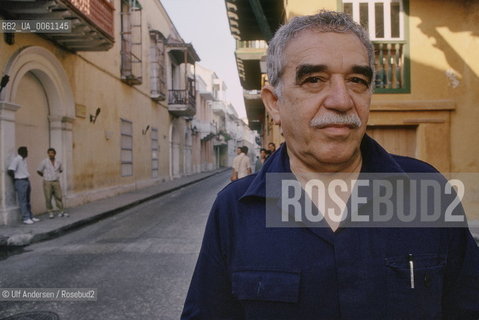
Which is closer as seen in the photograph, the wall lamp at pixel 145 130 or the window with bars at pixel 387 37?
the window with bars at pixel 387 37

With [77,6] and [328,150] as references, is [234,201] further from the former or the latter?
[77,6]

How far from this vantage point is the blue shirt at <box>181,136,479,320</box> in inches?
50.8

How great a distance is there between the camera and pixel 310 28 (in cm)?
143

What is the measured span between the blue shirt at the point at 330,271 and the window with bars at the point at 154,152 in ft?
66.8

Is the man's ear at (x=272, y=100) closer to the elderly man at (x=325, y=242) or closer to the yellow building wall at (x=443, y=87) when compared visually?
the elderly man at (x=325, y=242)

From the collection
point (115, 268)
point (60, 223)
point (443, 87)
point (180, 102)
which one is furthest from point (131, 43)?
point (115, 268)

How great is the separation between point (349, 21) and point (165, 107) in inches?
925

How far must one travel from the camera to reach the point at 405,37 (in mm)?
8508

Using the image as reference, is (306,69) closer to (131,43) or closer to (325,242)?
(325,242)

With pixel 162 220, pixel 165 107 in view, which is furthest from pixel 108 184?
pixel 165 107

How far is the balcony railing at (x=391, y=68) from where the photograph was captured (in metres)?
8.55

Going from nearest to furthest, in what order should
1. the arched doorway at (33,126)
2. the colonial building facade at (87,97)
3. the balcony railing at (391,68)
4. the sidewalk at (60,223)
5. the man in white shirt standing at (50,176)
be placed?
the sidewalk at (60,223) < the balcony railing at (391,68) < the colonial building facade at (87,97) < the man in white shirt standing at (50,176) < the arched doorway at (33,126)

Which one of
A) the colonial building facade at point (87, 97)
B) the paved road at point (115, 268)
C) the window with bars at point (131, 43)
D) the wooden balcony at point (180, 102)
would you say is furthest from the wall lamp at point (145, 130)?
the paved road at point (115, 268)

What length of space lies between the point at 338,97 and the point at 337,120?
0.07 metres
